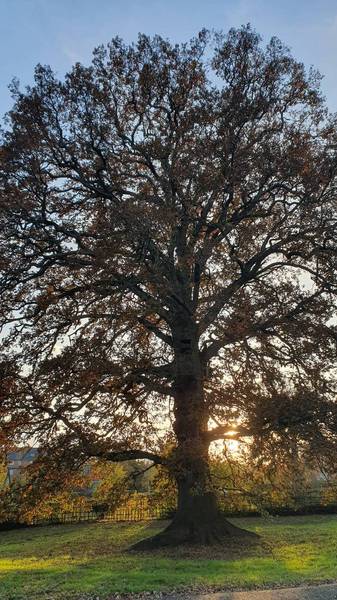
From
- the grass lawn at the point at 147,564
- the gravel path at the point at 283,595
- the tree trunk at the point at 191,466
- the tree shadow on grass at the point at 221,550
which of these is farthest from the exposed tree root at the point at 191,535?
the gravel path at the point at 283,595

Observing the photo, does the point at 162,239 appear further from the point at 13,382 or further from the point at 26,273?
the point at 13,382

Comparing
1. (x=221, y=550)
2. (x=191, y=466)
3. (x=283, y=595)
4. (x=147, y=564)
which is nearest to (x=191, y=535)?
(x=221, y=550)

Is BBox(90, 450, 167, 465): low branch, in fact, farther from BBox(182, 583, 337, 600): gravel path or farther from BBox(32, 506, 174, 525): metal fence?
BBox(32, 506, 174, 525): metal fence

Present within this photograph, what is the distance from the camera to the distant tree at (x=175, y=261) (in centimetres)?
1296

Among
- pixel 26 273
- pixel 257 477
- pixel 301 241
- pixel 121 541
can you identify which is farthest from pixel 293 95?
pixel 121 541

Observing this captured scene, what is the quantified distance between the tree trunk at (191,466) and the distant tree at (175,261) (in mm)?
40

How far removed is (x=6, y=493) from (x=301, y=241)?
32.8 ft

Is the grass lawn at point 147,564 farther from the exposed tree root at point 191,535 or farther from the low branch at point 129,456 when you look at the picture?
the low branch at point 129,456

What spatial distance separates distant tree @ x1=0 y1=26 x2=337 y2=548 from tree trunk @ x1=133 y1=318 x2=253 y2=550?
0.04 meters

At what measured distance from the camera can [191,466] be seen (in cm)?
1322

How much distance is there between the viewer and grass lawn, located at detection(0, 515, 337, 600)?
27.6 ft

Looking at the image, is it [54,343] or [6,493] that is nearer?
[6,493]

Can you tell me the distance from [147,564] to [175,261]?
6803mm

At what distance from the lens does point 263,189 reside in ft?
48.4
